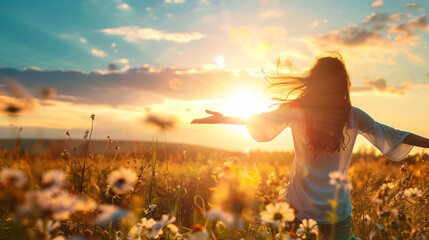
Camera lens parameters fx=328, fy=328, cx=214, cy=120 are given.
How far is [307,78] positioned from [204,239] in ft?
9.30

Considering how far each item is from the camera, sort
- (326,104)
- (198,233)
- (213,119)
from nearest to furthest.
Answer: (198,233)
(213,119)
(326,104)

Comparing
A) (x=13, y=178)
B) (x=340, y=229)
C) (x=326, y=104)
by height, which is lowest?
(x=340, y=229)

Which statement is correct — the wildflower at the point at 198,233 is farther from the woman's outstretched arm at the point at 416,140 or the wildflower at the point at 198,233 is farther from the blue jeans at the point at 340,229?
the woman's outstretched arm at the point at 416,140

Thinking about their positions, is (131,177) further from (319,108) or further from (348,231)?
(348,231)

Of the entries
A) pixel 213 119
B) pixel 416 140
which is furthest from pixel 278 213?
pixel 416 140

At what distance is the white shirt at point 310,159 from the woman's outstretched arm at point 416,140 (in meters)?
0.06

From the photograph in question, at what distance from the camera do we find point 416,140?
371 cm

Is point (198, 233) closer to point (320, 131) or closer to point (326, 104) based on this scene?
point (320, 131)

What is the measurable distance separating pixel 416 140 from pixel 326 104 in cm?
122

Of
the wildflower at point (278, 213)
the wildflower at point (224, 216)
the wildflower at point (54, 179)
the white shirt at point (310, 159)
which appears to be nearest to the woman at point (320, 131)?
the white shirt at point (310, 159)

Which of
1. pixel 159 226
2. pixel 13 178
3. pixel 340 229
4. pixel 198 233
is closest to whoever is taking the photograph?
pixel 13 178

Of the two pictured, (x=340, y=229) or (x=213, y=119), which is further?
(x=340, y=229)

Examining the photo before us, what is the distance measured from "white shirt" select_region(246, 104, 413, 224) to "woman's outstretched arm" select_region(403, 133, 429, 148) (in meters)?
0.06

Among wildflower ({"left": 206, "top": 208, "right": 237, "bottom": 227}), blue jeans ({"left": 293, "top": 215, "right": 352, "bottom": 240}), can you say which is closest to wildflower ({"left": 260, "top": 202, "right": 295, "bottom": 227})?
wildflower ({"left": 206, "top": 208, "right": 237, "bottom": 227})
